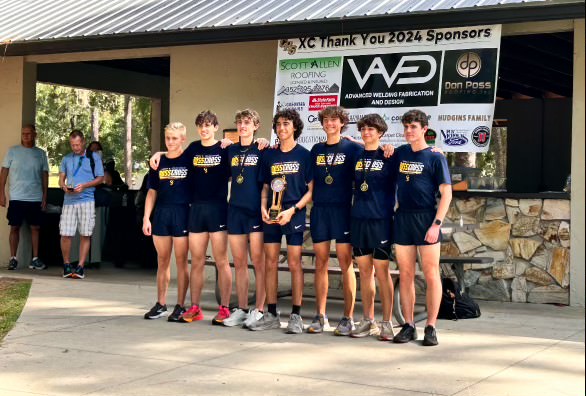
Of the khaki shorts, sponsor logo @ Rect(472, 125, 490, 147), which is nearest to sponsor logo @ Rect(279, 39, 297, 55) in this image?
sponsor logo @ Rect(472, 125, 490, 147)

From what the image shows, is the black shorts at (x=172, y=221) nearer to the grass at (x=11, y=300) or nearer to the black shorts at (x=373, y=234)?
the grass at (x=11, y=300)

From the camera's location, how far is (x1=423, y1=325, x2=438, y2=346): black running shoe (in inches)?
303

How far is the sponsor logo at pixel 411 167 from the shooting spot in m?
7.70

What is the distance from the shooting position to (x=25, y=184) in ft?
43.4

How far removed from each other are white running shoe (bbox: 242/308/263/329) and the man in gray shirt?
19.2 ft

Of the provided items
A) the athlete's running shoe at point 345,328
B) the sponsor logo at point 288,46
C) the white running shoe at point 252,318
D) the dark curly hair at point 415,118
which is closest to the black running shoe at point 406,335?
the athlete's running shoe at point 345,328

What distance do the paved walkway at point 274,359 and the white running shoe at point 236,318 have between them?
0.15 meters

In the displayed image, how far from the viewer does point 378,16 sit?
9570mm

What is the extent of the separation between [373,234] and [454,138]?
256 centimetres

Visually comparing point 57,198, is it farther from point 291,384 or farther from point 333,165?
point 291,384

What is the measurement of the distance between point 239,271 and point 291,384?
2.59m


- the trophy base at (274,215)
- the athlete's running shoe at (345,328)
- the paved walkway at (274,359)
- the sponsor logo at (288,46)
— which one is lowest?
the paved walkway at (274,359)

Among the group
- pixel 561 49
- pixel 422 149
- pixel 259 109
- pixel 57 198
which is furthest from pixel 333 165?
pixel 57 198

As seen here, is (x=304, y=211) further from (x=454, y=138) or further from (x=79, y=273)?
(x=79, y=273)
